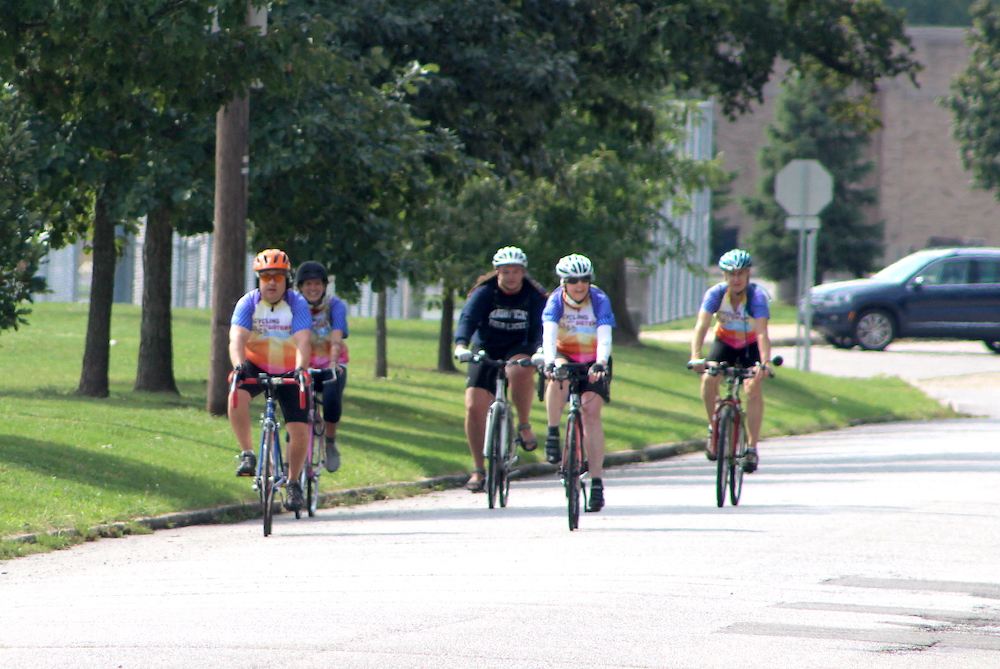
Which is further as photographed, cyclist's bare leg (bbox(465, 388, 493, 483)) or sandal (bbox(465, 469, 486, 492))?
sandal (bbox(465, 469, 486, 492))

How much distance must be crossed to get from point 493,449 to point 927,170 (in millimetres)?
55147

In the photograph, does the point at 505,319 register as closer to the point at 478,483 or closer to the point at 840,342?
the point at 478,483

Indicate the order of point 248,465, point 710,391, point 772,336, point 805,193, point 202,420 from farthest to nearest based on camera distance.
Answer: point 772,336, point 805,193, point 202,420, point 710,391, point 248,465

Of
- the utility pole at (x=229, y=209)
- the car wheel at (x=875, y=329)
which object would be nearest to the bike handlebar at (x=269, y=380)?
the utility pole at (x=229, y=209)

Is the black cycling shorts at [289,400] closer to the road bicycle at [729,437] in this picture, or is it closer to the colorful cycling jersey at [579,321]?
the colorful cycling jersey at [579,321]

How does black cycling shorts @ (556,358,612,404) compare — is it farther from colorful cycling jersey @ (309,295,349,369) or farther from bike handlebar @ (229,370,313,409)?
colorful cycling jersey @ (309,295,349,369)

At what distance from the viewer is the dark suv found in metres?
29.8

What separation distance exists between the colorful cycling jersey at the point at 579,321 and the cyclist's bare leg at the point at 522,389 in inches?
41.8

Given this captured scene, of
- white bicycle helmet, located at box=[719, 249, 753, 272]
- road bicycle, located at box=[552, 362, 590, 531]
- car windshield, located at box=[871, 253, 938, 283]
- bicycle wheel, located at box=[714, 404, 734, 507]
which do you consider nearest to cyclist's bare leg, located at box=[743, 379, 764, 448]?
bicycle wheel, located at box=[714, 404, 734, 507]

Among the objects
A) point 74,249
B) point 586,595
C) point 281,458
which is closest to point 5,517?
point 281,458

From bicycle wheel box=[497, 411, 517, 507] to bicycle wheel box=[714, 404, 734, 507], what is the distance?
1465 mm

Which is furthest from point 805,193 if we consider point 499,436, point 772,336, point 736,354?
point 499,436

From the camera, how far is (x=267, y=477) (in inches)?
379

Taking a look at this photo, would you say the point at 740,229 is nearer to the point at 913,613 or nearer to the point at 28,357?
the point at 28,357
